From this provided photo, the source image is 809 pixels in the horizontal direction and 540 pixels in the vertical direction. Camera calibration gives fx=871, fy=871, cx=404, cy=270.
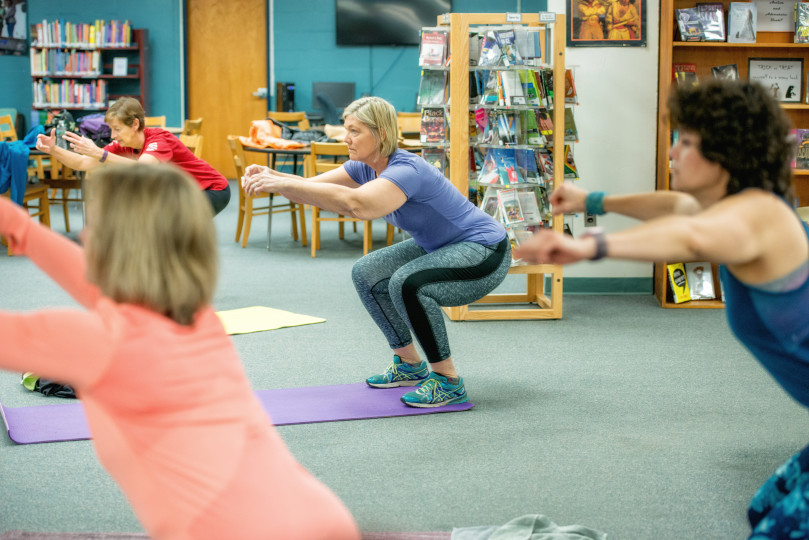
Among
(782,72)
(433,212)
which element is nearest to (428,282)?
(433,212)

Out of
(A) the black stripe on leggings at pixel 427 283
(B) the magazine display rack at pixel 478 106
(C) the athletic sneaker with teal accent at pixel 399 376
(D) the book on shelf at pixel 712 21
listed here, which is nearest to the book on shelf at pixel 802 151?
(D) the book on shelf at pixel 712 21

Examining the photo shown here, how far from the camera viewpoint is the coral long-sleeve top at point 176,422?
1166mm

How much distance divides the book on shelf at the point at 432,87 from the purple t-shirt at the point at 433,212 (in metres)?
1.62

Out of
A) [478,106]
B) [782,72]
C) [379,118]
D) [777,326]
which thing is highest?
[782,72]

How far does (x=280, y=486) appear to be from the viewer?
129 centimetres

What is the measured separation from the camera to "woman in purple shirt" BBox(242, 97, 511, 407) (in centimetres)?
315

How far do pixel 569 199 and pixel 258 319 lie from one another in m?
3.10

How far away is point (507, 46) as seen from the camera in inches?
180

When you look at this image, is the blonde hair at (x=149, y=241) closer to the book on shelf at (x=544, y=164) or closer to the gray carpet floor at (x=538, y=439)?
the gray carpet floor at (x=538, y=439)

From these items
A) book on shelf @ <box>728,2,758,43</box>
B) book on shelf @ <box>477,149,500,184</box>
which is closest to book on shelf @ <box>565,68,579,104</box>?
book on shelf @ <box>477,149,500,184</box>

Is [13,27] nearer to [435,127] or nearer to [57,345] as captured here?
[435,127]

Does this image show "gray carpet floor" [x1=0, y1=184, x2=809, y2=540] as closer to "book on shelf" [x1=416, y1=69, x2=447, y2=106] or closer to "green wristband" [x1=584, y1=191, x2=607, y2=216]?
"green wristband" [x1=584, y1=191, x2=607, y2=216]

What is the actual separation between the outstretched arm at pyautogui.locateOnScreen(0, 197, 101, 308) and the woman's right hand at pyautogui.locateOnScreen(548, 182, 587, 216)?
91cm

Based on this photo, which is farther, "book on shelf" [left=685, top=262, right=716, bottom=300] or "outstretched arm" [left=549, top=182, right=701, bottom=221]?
"book on shelf" [left=685, top=262, right=716, bottom=300]
